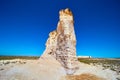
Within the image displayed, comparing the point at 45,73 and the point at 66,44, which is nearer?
the point at 45,73

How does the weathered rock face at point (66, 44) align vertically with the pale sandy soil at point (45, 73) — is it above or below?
above

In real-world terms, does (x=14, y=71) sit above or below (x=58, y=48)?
below

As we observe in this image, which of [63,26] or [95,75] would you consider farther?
[63,26]

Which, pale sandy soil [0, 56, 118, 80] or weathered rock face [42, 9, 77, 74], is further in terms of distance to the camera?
weathered rock face [42, 9, 77, 74]

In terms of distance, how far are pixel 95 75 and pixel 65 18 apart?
25.6ft

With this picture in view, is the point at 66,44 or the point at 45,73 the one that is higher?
the point at 66,44

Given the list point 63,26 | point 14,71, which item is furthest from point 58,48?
point 14,71

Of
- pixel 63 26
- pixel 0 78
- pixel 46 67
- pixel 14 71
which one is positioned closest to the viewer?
pixel 0 78

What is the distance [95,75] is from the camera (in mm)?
22375

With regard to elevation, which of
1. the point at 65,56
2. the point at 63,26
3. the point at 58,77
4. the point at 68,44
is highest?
the point at 63,26

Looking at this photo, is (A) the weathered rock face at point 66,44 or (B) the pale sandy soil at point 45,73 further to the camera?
(A) the weathered rock face at point 66,44

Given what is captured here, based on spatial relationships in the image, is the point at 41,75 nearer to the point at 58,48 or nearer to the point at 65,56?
the point at 65,56

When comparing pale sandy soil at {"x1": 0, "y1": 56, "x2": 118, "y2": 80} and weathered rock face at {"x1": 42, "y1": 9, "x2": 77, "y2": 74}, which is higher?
weathered rock face at {"x1": 42, "y1": 9, "x2": 77, "y2": 74}

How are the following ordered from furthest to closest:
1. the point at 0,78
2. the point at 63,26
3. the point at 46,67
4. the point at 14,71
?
the point at 63,26 → the point at 46,67 → the point at 14,71 → the point at 0,78
